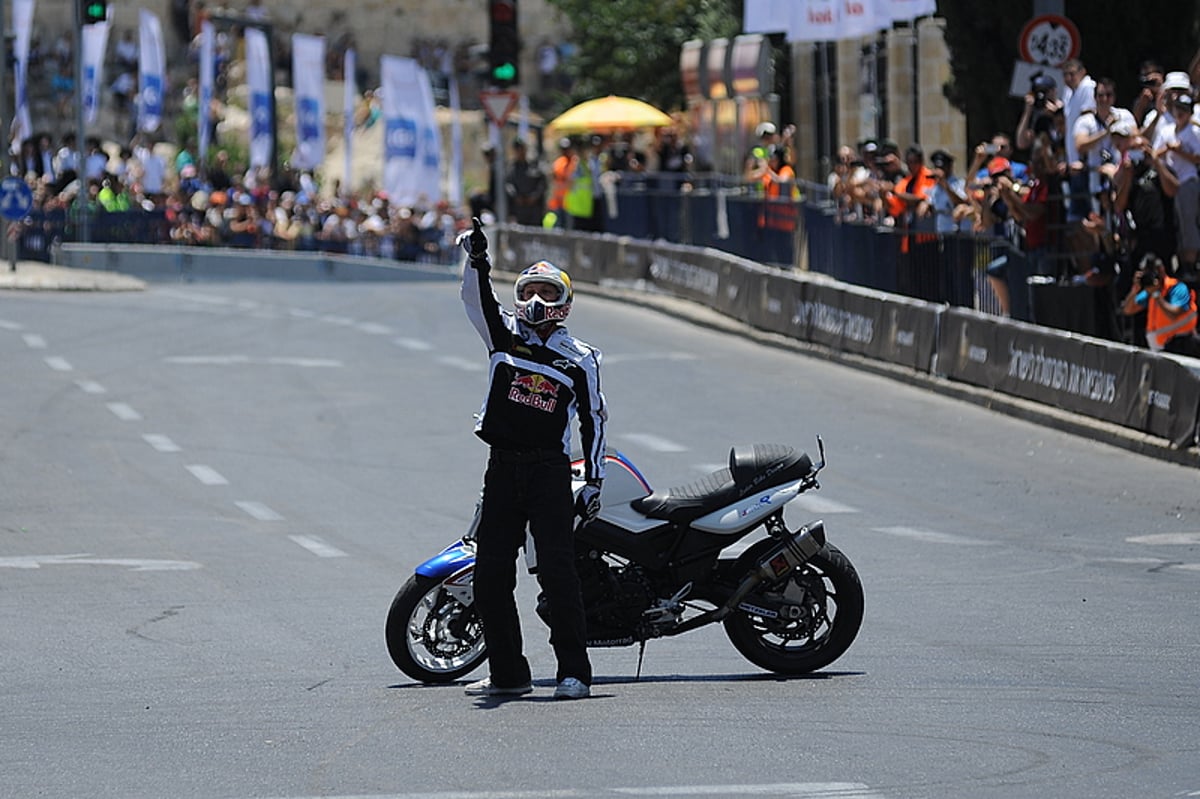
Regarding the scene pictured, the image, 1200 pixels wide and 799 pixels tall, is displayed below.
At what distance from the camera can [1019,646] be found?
10422 mm

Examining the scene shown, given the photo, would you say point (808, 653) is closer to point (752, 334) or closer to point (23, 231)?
point (752, 334)

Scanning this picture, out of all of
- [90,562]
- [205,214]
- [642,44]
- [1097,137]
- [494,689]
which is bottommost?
[90,562]

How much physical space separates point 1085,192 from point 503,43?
13.8 m

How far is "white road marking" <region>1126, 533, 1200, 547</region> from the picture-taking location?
13703 mm

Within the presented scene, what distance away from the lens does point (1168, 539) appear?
1387 centimetres

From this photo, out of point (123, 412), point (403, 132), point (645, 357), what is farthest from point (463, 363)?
point (403, 132)

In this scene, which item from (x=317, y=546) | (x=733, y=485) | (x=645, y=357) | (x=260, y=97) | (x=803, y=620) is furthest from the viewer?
(x=260, y=97)

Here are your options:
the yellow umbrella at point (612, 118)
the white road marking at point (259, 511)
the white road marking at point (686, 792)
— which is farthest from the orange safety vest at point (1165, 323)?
the yellow umbrella at point (612, 118)

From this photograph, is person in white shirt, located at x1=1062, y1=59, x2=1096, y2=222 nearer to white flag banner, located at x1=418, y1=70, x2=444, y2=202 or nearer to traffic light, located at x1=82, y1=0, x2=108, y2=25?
traffic light, located at x1=82, y1=0, x2=108, y2=25

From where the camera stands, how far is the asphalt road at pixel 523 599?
26.2 feet

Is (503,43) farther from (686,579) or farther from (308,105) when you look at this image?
(686,579)

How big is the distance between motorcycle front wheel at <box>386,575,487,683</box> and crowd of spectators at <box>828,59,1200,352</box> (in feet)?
32.5

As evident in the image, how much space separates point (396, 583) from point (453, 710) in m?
3.57

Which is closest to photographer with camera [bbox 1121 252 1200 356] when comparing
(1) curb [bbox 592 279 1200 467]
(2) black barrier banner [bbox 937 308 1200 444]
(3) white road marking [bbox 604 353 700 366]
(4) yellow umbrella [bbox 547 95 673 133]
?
(2) black barrier banner [bbox 937 308 1200 444]
